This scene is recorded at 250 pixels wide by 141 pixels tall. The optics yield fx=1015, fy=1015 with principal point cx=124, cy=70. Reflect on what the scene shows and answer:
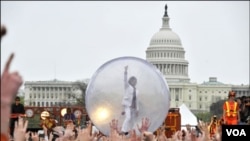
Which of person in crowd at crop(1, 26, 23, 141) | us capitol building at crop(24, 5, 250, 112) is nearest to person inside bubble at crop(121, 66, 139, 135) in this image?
person in crowd at crop(1, 26, 23, 141)

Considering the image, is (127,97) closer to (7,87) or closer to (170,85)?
(7,87)

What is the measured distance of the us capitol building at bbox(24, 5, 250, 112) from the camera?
157 m

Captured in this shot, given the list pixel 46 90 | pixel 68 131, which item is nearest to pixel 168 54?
pixel 46 90

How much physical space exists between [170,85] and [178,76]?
228cm

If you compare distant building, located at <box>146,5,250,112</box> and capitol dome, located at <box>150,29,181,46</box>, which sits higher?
capitol dome, located at <box>150,29,181,46</box>

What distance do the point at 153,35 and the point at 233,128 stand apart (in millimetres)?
165364

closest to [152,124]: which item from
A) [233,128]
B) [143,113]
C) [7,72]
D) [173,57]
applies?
[143,113]

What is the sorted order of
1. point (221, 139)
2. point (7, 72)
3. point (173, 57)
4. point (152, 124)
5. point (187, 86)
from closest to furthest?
point (7, 72), point (221, 139), point (152, 124), point (173, 57), point (187, 86)

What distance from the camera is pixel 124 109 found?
347 inches

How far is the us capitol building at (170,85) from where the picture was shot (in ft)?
516

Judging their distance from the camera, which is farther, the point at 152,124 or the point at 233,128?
the point at 152,124

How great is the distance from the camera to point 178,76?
535ft

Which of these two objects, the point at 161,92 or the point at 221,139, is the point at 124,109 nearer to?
the point at 161,92

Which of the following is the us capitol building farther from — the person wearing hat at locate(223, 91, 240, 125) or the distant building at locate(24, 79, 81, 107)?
the person wearing hat at locate(223, 91, 240, 125)
